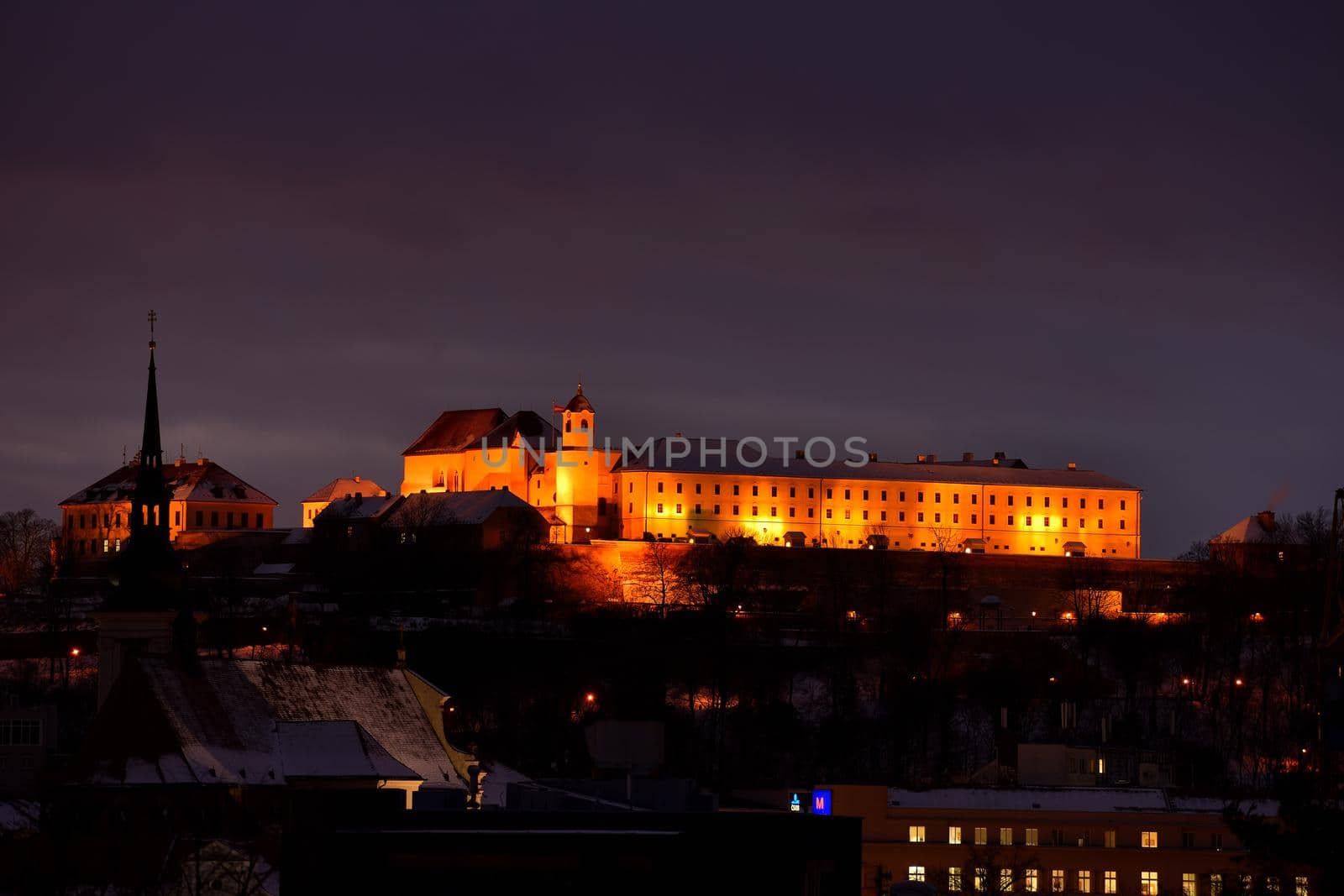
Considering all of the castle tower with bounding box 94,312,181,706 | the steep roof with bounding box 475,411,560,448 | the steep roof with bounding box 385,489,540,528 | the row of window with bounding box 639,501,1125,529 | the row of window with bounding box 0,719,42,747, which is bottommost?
the row of window with bounding box 0,719,42,747

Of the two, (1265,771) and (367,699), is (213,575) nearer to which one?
(1265,771)

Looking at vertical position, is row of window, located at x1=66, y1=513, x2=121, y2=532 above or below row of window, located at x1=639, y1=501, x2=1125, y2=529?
below

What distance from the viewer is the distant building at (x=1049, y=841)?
60.2 metres

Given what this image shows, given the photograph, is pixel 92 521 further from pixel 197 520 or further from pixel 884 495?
pixel 884 495

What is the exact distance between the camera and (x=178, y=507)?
145m

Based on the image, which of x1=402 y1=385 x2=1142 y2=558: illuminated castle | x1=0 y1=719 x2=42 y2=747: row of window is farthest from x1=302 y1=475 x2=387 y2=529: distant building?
x1=0 y1=719 x2=42 y2=747: row of window

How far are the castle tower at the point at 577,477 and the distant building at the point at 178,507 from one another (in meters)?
18.6

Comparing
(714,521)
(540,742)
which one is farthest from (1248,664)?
(714,521)

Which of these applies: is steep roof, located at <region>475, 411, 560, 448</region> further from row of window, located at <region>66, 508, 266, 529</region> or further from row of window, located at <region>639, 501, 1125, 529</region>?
row of window, located at <region>66, 508, 266, 529</region>

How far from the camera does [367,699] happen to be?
54.4 metres

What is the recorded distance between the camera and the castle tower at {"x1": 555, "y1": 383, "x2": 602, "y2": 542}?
461 feet

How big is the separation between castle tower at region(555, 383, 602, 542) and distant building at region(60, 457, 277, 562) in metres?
18.6

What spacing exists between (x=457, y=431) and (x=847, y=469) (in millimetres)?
23006

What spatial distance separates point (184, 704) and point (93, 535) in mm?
96873
